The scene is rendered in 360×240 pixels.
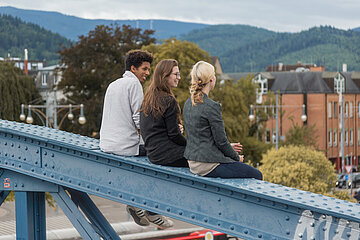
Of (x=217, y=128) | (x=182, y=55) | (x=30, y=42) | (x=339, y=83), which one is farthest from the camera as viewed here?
(x=30, y=42)

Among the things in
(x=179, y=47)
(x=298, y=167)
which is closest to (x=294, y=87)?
(x=179, y=47)

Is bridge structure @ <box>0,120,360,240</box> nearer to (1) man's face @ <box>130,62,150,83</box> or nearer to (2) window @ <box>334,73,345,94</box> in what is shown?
(1) man's face @ <box>130,62,150,83</box>

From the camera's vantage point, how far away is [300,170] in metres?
29.8

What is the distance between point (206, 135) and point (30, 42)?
125463 millimetres

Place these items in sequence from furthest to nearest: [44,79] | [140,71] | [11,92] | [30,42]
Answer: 1. [30,42]
2. [44,79]
3. [11,92]
4. [140,71]

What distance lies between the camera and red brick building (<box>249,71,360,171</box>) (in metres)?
72.9

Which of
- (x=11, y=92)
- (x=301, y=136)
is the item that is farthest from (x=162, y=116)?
(x=301, y=136)

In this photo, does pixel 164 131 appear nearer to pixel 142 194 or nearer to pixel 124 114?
pixel 124 114

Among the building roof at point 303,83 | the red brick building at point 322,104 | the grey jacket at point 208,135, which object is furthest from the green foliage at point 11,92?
the grey jacket at point 208,135

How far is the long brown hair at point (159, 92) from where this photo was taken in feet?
24.3

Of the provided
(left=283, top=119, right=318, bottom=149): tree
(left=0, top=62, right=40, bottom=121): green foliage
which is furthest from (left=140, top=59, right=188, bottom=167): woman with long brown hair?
(left=283, top=119, right=318, bottom=149): tree

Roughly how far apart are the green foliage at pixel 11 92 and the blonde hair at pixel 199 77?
45.6m

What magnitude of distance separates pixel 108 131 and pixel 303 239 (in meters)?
2.52

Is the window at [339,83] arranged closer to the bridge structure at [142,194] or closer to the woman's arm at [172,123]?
the bridge structure at [142,194]
